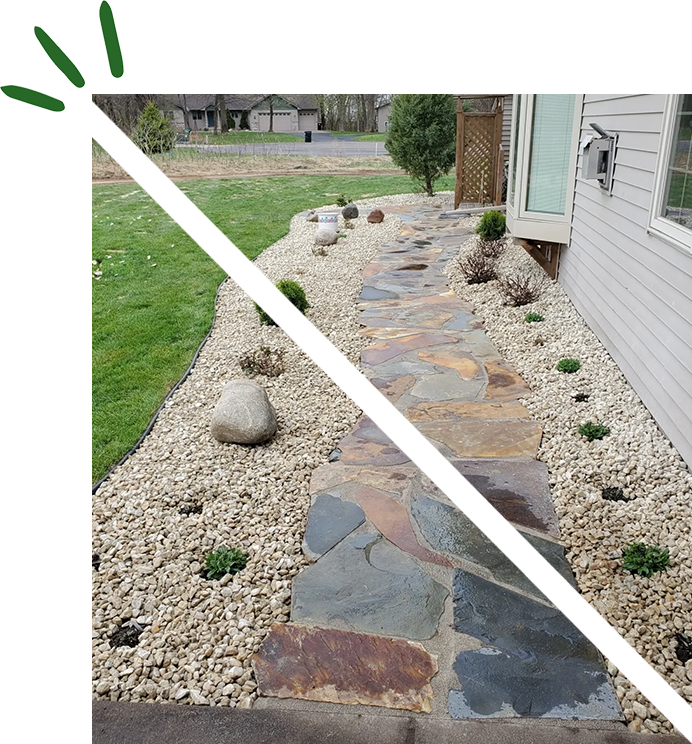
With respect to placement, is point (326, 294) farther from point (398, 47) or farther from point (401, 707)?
point (398, 47)

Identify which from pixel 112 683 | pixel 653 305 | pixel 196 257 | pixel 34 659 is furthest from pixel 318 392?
pixel 196 257

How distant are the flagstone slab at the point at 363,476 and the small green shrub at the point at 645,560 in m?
1.14

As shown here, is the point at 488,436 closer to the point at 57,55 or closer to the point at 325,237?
the point at 57,55

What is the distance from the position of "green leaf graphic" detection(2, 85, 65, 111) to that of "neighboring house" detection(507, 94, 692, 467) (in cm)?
355

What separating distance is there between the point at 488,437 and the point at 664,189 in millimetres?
1890

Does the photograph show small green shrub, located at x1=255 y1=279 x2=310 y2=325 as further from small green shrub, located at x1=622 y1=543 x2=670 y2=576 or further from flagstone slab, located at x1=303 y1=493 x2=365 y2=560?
small green shrub, located at x1=622 y1=543 x2=670 y2=576

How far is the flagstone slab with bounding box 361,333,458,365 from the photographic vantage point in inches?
209

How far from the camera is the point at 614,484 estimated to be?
11.2 feet

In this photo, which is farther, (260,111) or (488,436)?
(488,436)

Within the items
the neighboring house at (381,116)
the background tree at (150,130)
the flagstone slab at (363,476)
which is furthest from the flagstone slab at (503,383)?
the background tree at (150,130)

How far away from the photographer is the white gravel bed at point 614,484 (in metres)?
2.47

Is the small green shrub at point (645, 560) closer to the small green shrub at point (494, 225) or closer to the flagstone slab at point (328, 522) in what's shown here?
the flagstone slab at point (328, 522)

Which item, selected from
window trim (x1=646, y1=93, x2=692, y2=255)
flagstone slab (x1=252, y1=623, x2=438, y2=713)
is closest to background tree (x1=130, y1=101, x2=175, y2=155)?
flagstone slab (x1=252, y1=623, x2=438, y2=713)

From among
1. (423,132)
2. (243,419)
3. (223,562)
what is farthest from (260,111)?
(423,132)
